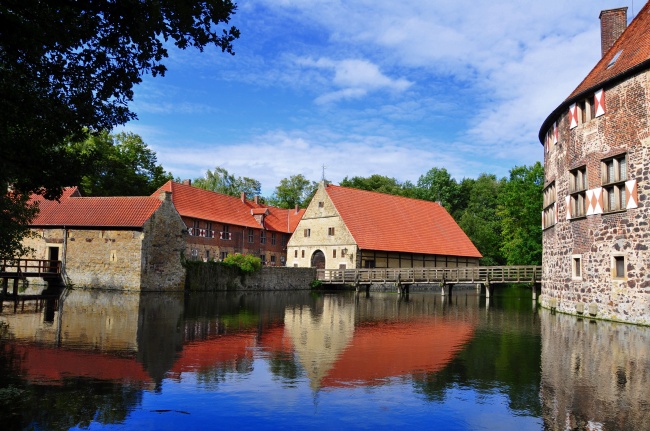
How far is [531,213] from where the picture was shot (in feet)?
134

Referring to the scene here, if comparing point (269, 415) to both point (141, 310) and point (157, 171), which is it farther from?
point (157, 171)

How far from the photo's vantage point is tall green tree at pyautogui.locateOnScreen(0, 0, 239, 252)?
8.15 meters

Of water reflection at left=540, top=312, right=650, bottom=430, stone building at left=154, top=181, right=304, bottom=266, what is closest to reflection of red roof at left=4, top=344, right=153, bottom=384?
water reflection at left=540, top=312, right=650, bottom=430

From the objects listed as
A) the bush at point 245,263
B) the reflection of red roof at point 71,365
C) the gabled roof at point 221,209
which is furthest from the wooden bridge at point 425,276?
the reflection of red roof at point 71,365

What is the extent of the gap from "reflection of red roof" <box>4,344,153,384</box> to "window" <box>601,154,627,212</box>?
15702 mm

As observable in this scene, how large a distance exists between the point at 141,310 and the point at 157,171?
1470 inches

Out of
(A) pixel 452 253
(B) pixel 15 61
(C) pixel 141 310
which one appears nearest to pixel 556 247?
(C) pixel 141 310

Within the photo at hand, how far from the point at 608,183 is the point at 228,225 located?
35.9 meters

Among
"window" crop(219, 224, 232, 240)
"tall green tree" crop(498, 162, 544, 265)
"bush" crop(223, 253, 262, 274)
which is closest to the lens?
"bush" crop(223, 253, 262, 274)

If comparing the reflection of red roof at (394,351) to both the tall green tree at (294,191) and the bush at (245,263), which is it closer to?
the bush at (245,263)

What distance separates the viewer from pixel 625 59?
18.3 m

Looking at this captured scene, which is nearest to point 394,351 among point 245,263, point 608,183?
point 608,183

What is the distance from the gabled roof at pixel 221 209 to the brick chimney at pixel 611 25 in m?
32.0

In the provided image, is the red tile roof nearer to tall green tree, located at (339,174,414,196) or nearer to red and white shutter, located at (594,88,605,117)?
red and white shutter, located at (594,88,605,117)
